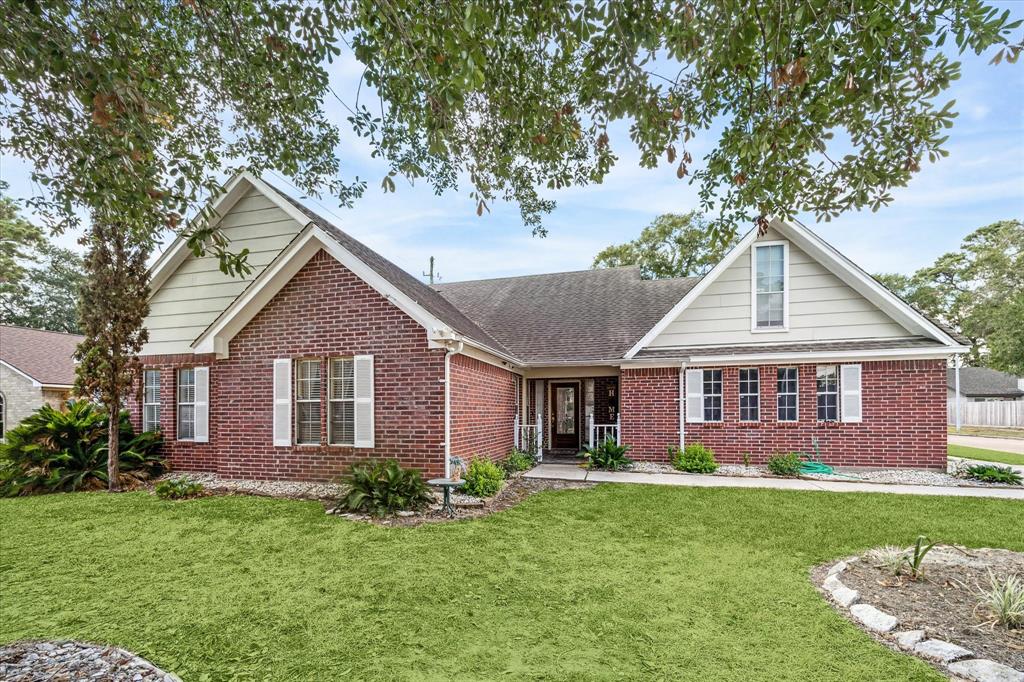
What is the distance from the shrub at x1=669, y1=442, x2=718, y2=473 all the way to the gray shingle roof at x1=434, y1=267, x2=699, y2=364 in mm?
2859

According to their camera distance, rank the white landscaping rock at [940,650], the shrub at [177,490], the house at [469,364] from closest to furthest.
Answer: the white landscaping rock at [940,650], the shrub at [177,490], the house at [469,364]

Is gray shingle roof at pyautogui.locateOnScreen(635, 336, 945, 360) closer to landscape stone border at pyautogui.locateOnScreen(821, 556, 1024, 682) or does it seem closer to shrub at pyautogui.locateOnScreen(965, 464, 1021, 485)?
shrub at pyautogui.locateOnScreen(965, 464, 1021, 485)

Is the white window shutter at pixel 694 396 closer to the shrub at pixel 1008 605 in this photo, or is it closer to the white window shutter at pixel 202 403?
the shrub at pixel 1008 605

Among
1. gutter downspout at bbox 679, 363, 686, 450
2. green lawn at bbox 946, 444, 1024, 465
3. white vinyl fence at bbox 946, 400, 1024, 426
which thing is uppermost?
gutter downspout at bbox 679, 363, 686, 450

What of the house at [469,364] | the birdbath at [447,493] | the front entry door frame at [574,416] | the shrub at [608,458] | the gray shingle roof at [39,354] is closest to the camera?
the birdbath at [447,493]

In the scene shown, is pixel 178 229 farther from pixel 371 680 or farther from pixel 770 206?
pixel 770 206

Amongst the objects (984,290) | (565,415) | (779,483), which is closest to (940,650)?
(779,483)

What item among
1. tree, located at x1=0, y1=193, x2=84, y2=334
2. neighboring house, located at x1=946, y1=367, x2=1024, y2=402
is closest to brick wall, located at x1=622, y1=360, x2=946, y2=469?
neighboring house, located at x1=946, y1=367, x2=1024, y2=402

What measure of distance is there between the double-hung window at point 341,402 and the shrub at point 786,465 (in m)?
9.17

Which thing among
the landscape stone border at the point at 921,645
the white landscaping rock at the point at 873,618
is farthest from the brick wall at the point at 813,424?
the white landscaping rock at the point at 873,618

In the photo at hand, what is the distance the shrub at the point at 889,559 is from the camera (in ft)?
16.7

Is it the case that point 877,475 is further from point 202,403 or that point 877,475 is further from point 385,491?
point 202,403

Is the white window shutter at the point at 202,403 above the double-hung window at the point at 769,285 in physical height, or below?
below

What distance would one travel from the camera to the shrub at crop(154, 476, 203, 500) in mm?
8828
